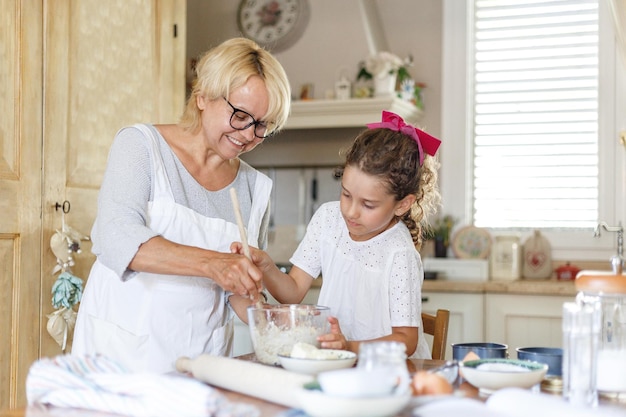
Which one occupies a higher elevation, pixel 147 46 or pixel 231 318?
pixel 147 46

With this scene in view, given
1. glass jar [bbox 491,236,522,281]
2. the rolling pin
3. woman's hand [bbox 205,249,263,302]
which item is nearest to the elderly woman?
woman's hand [bbox 205,249,263,302]

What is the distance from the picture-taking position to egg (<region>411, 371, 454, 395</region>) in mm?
1220

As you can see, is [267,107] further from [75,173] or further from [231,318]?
[75,173]

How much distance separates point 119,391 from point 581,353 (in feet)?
2.24

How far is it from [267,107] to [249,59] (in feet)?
0.39

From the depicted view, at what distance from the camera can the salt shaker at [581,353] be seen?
48.6 inches

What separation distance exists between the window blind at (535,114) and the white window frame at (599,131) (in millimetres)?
42

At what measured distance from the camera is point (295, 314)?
4.96 feet

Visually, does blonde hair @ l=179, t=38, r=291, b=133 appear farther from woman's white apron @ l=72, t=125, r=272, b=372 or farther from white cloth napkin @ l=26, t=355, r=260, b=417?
white cloth napkin @ l=26, t=355, r=260, b=417

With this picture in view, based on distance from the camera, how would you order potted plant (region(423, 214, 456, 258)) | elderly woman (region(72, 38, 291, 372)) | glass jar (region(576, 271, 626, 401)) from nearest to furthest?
glass jar (region(576, 271, 626, 401)) < elderly woman (region(72, 38, 291, 372)) < potted plant (region(423, 214, 456, 258))

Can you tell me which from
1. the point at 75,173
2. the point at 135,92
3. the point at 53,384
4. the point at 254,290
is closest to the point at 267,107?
the point at 254,290

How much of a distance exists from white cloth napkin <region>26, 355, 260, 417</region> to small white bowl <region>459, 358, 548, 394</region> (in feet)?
1.23

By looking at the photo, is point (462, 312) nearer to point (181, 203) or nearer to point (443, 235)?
point (443, 235)

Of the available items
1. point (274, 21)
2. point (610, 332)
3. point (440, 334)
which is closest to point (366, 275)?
point (440, 334)
